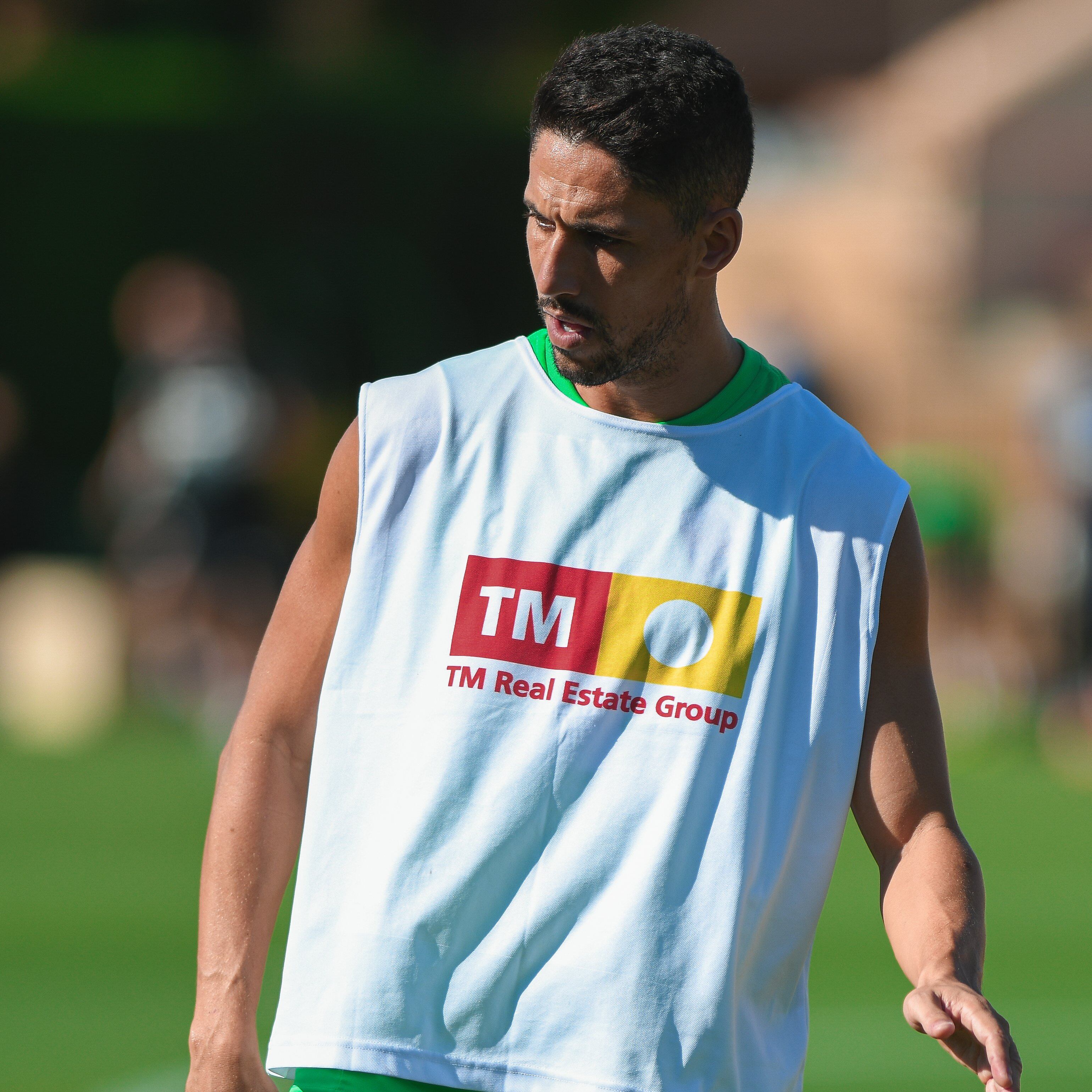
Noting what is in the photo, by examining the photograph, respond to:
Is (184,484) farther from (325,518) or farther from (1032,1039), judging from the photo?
(325,518)

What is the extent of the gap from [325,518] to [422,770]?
15.3 inches

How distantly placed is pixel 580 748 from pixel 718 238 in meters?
0.73

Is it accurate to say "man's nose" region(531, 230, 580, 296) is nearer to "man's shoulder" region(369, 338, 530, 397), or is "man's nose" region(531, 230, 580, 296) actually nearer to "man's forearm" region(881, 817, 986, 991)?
"man's shoulder" region(369, 338, 530, 397)

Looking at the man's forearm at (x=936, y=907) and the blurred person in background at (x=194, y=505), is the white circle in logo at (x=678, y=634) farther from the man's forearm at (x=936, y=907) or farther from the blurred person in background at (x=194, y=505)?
the blurred person in background at (x=194, y=505)

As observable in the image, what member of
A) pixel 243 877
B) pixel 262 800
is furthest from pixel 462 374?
pixel 243 877

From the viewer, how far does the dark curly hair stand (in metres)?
2.72

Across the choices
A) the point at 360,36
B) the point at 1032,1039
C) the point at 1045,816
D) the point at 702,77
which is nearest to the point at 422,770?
the point at 702,77

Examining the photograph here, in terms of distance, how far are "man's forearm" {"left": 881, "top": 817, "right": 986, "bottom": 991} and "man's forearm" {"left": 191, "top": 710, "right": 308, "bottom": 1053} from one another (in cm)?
84

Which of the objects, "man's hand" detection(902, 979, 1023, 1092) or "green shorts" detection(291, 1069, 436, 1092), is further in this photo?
"green shorts" detection(291, 1069, 436, 1092)

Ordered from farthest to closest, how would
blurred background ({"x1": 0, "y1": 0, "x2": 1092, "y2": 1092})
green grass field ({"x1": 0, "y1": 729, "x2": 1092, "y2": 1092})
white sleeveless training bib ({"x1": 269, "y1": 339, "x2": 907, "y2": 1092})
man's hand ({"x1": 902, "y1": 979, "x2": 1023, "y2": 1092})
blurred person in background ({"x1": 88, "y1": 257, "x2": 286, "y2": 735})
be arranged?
blurred person in background ({"x1": 88, "y1": 257, "x2": 286, "y2": 735}) → blurred background ({"x1": 0, "y1": 0, "x2": 1092, "y2": 1092}) → green grass field ({"x1": 0, "y1": 729, "x2": 1092, "y2": 1092}) → white sleeveless training bib ({"x1": 269, "y1": 339, "x2": 907, "y2": 1092}) → man's hand ({"x1": 902, "y1": 979, "x2": 1023, "y2": 1092})

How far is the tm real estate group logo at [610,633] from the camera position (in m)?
2.75

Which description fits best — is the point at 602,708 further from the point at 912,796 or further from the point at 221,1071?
the point at 221,1071

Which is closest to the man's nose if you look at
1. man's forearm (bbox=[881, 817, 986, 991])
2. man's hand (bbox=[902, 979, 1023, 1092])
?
man's forearm (bbox=[881, 817, 986, 991])

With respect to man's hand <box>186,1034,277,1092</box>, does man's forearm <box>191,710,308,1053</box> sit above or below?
above
